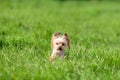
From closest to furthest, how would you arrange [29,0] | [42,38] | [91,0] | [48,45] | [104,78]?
1. [104,78]
2. [48,45]
3. [42,38]
4. [29,0]
5. [91,0]

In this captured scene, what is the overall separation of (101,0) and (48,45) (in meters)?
25.8

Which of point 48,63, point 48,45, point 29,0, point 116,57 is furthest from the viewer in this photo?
point 29,0

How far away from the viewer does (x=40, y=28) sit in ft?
38.8

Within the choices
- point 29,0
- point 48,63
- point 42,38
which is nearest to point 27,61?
point 48,63

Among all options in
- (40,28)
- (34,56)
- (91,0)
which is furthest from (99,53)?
(91,0)

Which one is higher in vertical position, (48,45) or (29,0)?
(48,45)

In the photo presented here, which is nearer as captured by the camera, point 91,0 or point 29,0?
point 29,0

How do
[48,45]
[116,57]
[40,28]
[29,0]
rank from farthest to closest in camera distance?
[29,0] < [40,28] < [48,45] < [116,57]

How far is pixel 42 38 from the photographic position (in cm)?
1048

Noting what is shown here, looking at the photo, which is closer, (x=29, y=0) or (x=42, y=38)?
(x=42, y=38)

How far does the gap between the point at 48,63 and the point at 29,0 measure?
2274cm

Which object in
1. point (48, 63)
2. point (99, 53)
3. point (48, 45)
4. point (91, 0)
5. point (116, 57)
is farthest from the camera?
point (91, 0)

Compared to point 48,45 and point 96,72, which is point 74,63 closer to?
point 96,72

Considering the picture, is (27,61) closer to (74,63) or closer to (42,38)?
(74,63)
